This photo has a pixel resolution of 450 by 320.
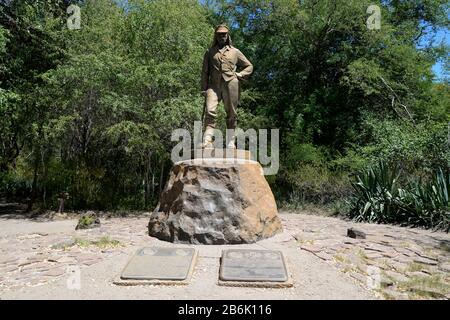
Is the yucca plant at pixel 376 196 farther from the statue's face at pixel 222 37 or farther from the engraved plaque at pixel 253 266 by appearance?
the statue's face at pixel 222 37

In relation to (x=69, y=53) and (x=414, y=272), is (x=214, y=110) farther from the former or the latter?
(x=69, y=53)

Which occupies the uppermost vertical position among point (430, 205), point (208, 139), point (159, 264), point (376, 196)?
point (208, 139)

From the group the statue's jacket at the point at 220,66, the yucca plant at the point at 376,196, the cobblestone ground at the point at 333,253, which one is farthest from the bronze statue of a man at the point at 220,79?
the yucca plant at the point at 376,196

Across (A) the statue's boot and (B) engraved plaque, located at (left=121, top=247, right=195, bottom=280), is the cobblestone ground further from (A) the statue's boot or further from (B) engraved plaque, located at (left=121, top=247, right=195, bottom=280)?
(A) the statue's boot

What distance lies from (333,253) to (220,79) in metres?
3.25

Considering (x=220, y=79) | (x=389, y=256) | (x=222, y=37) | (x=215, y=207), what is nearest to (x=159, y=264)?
(x=215, y=207)

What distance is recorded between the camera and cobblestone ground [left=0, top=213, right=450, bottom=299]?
4.09 m

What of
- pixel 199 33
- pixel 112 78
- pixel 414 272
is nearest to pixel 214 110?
pixel 414 272

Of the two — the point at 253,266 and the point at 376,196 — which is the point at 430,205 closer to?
the point at 376,196

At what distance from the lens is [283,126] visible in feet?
46.2

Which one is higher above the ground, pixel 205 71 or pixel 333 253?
pixel 205 71

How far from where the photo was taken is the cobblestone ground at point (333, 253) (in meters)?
4.09

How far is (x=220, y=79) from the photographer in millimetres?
6449

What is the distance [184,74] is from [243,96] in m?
2.67
